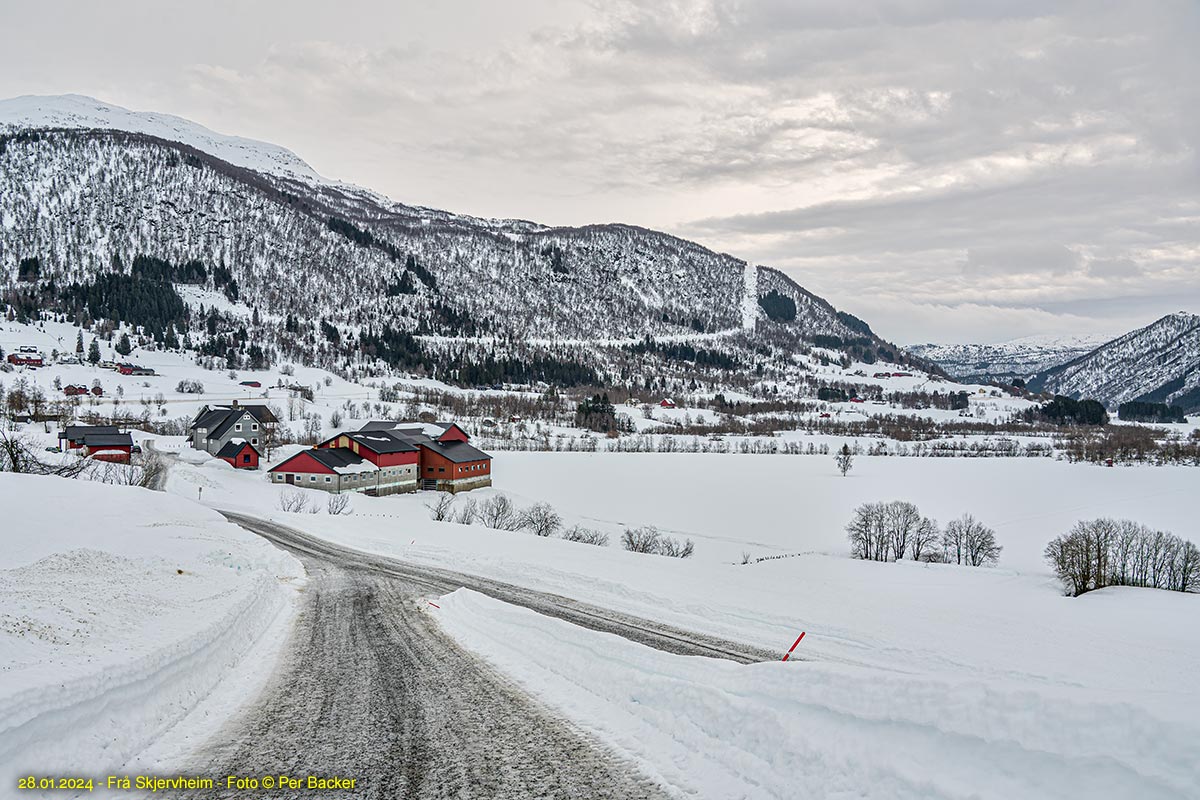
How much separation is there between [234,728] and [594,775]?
5091 millimetres

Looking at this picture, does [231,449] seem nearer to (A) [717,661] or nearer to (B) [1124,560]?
(A) [717,661]

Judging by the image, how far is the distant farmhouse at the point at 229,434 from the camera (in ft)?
261

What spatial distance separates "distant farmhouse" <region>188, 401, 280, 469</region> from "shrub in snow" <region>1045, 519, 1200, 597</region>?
79.1 meters

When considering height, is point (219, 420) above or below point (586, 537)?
above

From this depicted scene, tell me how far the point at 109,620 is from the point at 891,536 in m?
52.4

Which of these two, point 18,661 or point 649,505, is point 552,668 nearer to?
point 18,661

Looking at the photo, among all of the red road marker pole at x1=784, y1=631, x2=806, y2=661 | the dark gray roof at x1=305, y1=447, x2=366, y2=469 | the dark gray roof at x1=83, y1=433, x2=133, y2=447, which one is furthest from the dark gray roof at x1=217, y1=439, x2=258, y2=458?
the red road marker pole at x1=784, y1=631, x2=806, y2=661

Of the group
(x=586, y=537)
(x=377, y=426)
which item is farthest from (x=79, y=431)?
(x=586, y=537)

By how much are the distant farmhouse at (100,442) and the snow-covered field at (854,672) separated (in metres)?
37.0

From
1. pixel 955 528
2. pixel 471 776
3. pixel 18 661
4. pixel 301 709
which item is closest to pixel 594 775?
pixel 471 776

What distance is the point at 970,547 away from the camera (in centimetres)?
5044

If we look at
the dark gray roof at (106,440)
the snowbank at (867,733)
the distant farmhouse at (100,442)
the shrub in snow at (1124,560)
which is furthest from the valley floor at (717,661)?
the dark gray roof at (106,440)

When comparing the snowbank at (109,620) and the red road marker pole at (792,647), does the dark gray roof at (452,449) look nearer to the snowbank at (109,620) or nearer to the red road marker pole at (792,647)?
the snowbank at (109,620)

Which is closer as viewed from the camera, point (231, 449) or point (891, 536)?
point (891, 536)
